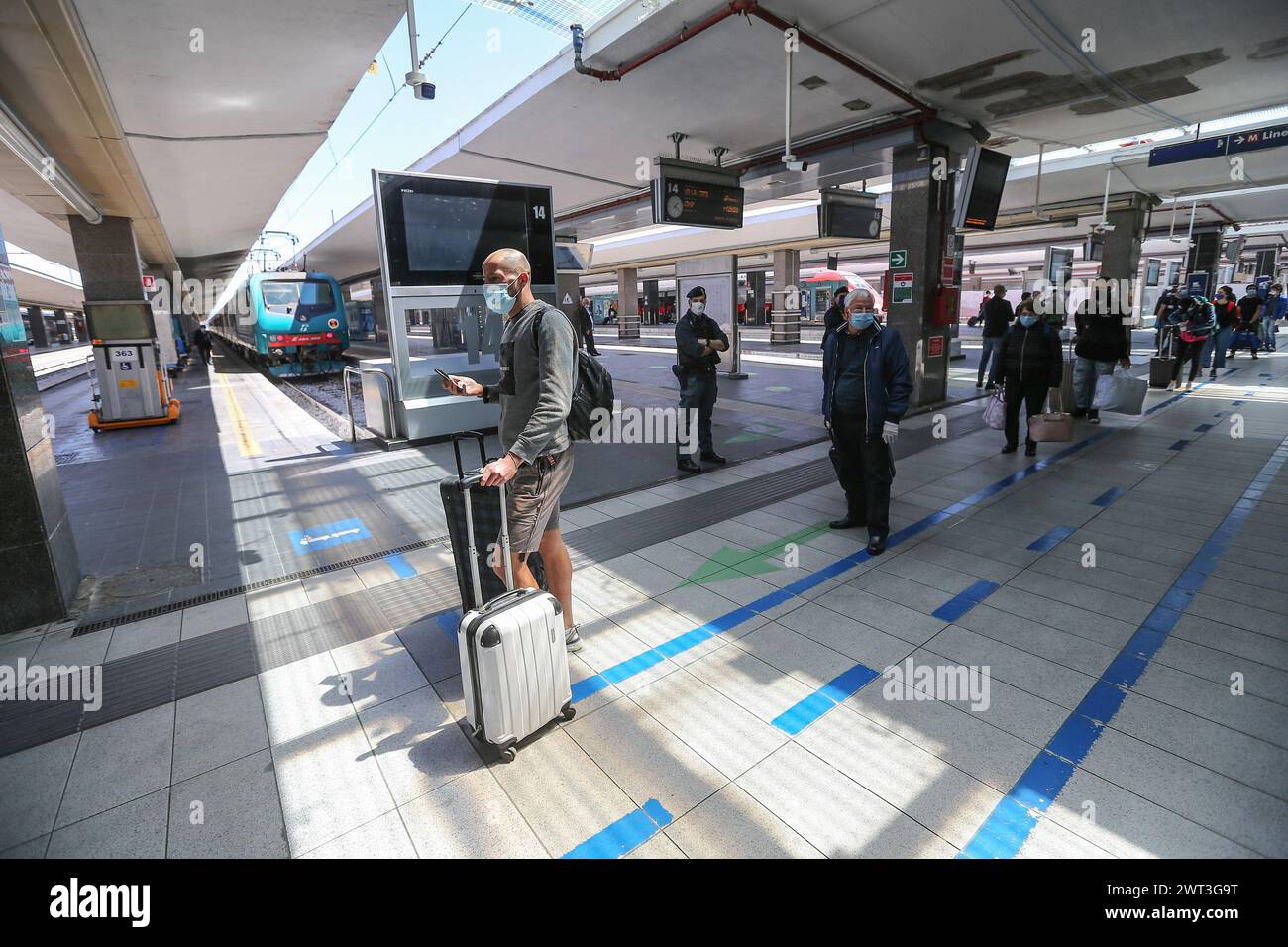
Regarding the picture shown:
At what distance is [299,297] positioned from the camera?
16.0 meters

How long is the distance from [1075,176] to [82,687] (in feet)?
50.7

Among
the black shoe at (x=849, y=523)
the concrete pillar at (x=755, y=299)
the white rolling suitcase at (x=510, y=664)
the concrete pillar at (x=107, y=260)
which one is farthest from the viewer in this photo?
the concrete pillar at (x=755, y=299)

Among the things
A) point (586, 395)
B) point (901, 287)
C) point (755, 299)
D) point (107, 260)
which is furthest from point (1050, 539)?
point (755, 299)

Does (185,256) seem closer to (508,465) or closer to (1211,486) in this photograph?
(508,465)

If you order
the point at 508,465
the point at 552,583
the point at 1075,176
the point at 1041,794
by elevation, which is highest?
the point at 1075,176

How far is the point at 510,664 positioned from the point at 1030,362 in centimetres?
635

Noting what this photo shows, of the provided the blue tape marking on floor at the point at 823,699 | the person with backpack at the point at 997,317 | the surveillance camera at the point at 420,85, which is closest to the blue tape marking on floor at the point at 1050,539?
the blue tape marking on floor at the point at 823,699

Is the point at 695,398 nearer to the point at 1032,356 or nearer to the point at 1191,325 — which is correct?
the point at 1032,356

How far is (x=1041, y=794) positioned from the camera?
222cm

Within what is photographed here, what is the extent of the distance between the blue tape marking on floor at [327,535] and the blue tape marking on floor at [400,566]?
0.51 metres

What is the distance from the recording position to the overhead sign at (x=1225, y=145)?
307 inches

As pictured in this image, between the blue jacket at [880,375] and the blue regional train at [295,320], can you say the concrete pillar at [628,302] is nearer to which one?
the blue regional train at [295,320]

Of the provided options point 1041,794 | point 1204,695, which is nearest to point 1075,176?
point 1204,695
